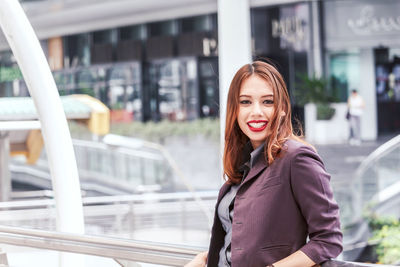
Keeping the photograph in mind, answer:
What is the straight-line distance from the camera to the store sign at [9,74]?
20.1m

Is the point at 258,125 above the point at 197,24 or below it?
below

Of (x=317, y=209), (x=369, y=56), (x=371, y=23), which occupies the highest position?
(x=371, y=23)

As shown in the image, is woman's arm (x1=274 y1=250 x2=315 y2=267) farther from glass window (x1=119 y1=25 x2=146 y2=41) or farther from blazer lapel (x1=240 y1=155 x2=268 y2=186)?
glass window (x1=119 y1=25 x2=146 y2=41)

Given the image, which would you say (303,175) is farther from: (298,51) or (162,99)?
(162,99)

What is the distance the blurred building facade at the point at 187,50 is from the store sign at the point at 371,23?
0.03 meters

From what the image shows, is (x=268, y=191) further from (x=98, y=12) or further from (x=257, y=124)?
(x=98, y=12)

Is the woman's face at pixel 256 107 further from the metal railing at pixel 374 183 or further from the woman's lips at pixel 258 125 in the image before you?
the metal railing at pixel 374 183

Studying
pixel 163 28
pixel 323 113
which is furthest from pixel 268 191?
pixel 163 28

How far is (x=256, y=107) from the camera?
1512 millimetres

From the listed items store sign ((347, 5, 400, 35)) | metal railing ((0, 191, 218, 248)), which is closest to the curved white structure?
metal railing ((0, 191, 218, 248))

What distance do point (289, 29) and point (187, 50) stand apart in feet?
10.5

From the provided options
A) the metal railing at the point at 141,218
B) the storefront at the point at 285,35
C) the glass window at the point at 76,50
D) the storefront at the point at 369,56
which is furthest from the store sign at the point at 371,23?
the glass window at the point at 76,50

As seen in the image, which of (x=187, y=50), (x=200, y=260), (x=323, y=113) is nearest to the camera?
(x=200, y=260)

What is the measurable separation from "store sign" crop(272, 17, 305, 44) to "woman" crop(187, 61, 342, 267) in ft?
56.7
